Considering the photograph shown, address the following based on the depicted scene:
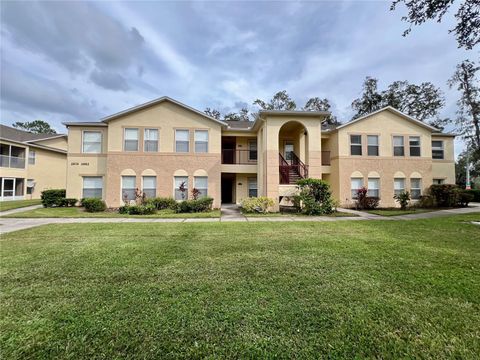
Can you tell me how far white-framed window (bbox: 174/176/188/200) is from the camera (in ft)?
50.7

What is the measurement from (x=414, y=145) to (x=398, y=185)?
3.45 m

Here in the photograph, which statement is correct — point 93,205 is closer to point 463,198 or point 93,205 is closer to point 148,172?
point 148,172

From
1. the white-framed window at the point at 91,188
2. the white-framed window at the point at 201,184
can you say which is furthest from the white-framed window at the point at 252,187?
the white-framed window at the point at 91,188

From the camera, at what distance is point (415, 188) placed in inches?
677

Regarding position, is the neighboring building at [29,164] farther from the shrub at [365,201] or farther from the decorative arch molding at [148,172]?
the shrub at [365,201]

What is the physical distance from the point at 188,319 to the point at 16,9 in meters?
13.7

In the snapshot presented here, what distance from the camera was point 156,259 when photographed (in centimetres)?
495

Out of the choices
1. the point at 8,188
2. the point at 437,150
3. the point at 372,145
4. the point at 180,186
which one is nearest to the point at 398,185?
the point at 372,145

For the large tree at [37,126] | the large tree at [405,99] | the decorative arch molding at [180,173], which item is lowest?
the decorative arch molding at [180,173]

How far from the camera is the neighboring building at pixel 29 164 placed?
21.0m

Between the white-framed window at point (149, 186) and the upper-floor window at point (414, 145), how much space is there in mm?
19565

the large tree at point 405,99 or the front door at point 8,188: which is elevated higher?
the large tree at point 405,99

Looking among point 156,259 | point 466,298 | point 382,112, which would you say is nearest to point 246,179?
point 382,112

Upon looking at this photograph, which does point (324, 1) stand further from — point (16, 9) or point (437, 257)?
point (16, 9)
